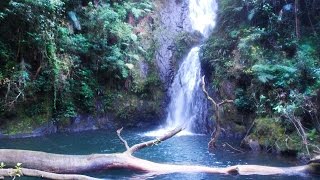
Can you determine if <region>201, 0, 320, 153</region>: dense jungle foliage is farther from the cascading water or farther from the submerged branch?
the submerged branch

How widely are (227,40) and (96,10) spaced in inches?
245

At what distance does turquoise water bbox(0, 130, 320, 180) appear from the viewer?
28.1 feet

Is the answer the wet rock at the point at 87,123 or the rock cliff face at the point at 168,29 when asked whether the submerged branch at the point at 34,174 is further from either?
the rock cliff face at the point at 168,29

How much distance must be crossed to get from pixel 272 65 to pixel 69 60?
8323mm

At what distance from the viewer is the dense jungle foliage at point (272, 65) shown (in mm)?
11367

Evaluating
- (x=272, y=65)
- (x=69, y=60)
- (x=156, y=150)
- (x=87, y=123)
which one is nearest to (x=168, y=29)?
(x=69, y=60)

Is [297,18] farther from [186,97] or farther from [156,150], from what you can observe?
[156,150]

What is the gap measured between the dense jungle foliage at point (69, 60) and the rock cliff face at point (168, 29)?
0.67m

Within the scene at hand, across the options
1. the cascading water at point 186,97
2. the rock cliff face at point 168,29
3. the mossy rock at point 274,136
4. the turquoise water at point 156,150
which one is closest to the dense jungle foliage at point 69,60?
the rock cliff face at point 168,29

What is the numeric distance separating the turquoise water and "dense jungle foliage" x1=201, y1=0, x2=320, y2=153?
1191 millimetres

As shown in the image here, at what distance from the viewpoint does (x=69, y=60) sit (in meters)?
15.8

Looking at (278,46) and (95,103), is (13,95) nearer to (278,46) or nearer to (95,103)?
(95,103)

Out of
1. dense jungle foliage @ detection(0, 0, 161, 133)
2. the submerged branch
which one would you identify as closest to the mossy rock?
the submerged branch

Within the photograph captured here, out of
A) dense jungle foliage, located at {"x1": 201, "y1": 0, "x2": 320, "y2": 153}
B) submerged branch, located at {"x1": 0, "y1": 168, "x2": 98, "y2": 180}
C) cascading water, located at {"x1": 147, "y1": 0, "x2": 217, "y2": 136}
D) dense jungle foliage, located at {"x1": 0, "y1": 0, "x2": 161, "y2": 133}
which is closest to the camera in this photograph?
submerged branch, located at {"x1": 0, "y1": 168, "x2": 98, "y2": 180}
